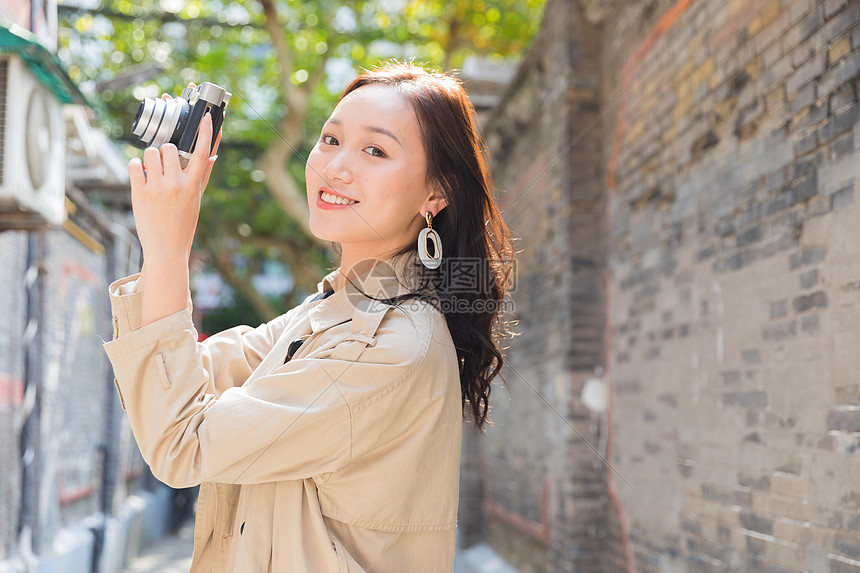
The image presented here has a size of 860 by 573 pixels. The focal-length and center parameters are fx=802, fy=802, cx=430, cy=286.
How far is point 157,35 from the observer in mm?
11953

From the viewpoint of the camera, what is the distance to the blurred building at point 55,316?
412 cm

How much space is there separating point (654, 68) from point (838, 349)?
2.42 metres

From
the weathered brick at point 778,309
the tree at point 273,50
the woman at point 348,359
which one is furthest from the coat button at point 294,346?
the tree at point 273,50

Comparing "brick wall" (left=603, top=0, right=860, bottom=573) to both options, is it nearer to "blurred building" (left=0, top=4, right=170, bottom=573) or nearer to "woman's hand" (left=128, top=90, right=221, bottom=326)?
"woman's hand" (left=128, top=90, right=221, bottom=326)

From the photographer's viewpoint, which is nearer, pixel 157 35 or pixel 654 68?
pixel 654 68

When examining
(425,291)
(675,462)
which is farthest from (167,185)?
(675,462)

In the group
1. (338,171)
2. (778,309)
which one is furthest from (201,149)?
(778,309)

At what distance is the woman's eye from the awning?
2771 mm

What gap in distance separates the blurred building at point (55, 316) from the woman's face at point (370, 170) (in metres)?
2.72

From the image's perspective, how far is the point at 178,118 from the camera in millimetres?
1517

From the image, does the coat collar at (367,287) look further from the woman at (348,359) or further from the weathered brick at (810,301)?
the weathered brick at (810,301)

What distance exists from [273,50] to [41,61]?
341 inches

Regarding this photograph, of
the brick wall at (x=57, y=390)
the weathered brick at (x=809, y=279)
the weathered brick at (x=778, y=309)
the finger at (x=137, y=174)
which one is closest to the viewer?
the finger at (x=137, y=174)

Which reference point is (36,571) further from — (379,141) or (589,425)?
(379,141)
